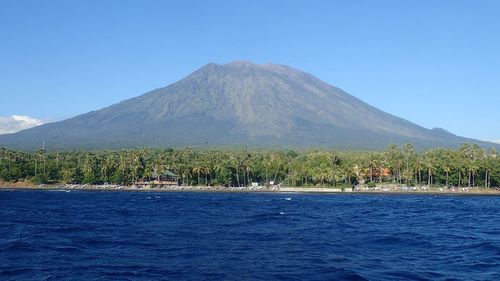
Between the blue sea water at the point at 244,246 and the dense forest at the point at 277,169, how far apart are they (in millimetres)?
50105

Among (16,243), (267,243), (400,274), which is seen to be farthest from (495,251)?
(16,243)

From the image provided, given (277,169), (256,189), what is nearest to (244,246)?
(256,189)

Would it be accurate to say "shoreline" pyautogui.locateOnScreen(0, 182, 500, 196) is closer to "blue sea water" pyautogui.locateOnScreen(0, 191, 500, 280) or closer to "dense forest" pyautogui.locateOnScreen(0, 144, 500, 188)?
"dense forest" pyautogui.locateOnScreen(0, 144, 500, 188)

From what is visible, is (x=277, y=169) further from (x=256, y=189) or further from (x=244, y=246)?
(x=244, y=246)

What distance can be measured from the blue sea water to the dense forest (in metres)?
50.1

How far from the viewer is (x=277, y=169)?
10606 centimetres

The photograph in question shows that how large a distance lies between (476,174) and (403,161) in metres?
11.6

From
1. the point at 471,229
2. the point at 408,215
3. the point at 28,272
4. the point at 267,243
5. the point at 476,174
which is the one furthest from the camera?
the point at 476,174

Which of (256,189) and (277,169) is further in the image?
(277,169)

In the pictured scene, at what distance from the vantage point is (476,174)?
330 feet

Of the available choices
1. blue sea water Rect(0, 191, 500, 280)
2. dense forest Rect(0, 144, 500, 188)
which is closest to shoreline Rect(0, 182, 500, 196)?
dense forest Rect(0, 144, 500, 188)

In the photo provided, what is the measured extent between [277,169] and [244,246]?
2964 inches

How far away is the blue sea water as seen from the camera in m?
24.0

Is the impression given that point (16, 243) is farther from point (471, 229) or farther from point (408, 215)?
point (408, 215)
